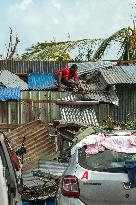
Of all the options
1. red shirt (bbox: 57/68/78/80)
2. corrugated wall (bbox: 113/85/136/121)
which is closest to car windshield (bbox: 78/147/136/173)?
red shirt (bbox: 57/68/78/80)

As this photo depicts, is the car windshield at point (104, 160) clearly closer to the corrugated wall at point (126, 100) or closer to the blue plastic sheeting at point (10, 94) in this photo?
the blue plastic sheeting at point (10, 94)

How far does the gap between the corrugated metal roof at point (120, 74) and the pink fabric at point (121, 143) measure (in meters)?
13.5

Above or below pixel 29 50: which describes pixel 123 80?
below

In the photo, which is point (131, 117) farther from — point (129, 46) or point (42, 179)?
point (42, 179)

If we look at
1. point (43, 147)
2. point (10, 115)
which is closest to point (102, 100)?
point (10, 115)

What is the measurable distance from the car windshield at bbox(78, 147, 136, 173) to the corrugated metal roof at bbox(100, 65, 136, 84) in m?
14.1

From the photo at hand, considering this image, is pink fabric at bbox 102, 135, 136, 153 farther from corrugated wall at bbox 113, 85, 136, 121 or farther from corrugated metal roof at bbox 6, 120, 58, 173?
corrugated wall at bbox 113, 85, 136, 121

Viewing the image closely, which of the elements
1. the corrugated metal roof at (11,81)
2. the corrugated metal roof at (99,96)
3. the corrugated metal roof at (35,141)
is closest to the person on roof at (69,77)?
the corrugated metal roof at (99,96)

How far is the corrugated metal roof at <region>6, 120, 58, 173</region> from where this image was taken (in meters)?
14.1

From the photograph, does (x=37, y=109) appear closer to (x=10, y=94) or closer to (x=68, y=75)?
(x=10, y=94)

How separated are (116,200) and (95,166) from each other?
1.57 ft

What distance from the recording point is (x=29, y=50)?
33.5m

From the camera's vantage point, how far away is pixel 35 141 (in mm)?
14555

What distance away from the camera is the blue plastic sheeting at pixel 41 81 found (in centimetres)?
2217
